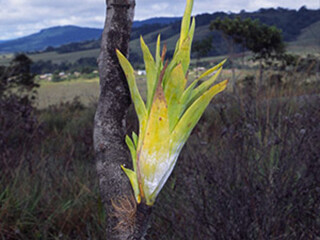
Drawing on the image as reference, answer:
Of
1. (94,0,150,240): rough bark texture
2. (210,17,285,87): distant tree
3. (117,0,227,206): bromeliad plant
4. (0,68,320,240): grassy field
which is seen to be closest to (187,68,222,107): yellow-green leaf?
(117,0,227,206): bromeliad plant

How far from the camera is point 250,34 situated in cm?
1275

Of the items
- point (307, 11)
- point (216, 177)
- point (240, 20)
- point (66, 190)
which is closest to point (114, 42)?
point (216, 177)

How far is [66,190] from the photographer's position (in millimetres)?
3055

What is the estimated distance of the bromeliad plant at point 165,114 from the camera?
24.5 inches

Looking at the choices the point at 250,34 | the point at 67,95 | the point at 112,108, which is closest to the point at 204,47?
the point at 250,34

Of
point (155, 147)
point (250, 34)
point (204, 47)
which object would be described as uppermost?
point (155, 147)

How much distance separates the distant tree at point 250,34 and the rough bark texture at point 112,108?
470 inches

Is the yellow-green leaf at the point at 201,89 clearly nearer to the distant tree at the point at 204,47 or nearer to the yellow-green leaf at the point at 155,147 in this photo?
the yellow-green leaf at the point at 155,147

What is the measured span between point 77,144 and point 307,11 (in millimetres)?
32291

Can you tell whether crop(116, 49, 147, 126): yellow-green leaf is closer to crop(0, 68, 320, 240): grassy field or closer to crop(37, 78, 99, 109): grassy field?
crop(0, 68, 320, 240): grassy field

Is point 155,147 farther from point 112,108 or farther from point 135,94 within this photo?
point 112,108

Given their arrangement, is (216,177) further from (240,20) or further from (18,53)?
(240,20)

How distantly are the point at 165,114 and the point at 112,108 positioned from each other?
0.79ft

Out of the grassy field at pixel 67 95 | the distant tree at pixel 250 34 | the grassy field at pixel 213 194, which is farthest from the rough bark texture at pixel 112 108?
the distant tree at pixel 250 34
